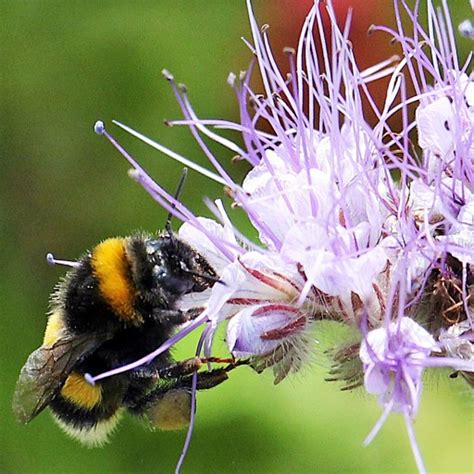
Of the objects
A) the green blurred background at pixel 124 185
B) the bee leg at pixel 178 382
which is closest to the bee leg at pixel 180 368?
the bee leg at pixel 178 382

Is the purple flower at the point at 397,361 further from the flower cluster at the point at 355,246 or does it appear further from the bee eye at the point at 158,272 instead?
the bee eye at the point at 158,272

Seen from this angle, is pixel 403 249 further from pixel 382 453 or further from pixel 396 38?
pixel 382 453

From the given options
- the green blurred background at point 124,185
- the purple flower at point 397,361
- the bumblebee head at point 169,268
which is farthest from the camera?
the green blurred background at point 124,185

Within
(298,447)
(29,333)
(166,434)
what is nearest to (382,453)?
(298,447)

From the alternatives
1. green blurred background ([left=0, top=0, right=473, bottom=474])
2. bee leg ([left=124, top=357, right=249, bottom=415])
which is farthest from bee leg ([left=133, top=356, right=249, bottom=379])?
green blurred background ([left=0, top=0, right=473, bottom=474])

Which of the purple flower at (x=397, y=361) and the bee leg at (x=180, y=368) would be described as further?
the bee leg at (x=180, y=368)

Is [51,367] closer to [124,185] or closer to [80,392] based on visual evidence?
[80,392]
